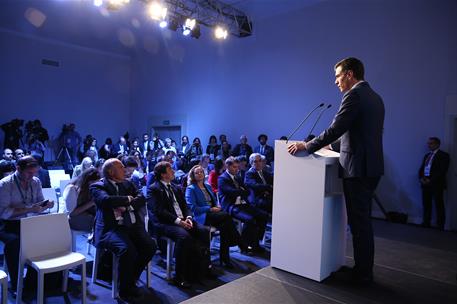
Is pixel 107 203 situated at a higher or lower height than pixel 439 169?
lower

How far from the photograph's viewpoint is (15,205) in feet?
9.26

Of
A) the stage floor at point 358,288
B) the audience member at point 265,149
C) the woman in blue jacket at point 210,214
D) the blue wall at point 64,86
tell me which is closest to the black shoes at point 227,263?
the woman in blue jacket at point 210,214

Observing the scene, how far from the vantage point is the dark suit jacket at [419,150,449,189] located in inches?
201

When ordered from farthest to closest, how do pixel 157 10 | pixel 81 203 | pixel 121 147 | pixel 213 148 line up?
pixel 121 147 < pixel 213 148 < pixel 157 10 < pixel 81 203

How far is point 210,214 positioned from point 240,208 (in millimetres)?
570

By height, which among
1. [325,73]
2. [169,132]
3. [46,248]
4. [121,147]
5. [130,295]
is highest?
[325,73]

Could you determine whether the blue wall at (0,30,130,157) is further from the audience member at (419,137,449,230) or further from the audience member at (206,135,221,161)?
the audience member at (419,137,449,230)

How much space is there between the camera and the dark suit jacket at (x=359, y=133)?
180 centimetres

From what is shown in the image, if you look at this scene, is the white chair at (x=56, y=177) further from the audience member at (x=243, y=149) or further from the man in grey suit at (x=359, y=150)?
the man in grey suit at (x=359, y=150)

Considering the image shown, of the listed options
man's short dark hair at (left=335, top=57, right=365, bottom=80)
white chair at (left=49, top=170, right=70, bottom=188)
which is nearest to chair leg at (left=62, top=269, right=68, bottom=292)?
man's short dark hair at (left=335, top=57, right=365, bottom=80)

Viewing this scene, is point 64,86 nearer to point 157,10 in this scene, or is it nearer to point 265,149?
point 157,10

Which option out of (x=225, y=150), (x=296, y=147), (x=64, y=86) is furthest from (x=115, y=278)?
(x=64, y=86)

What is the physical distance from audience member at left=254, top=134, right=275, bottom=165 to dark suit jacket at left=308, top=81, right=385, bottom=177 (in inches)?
215

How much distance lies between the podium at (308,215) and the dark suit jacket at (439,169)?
13.0ft
